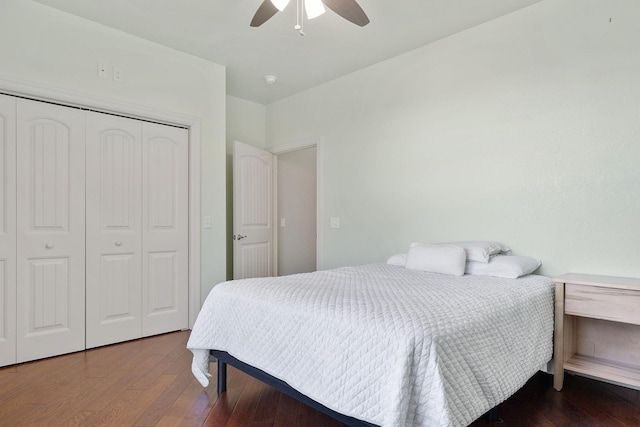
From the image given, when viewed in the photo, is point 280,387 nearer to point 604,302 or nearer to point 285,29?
point 604,302

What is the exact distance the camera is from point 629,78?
2.25 m

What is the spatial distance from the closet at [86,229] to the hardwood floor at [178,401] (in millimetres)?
411

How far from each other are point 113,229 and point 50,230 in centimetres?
42

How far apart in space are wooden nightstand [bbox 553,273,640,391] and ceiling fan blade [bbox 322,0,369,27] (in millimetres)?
1896

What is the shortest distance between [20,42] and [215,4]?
135cm

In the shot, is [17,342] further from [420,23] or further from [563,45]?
[563,45]

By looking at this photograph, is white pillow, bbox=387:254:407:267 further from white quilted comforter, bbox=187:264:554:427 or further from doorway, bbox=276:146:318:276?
doorway, bbox=276:146:318:276

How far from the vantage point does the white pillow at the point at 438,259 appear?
245 cm

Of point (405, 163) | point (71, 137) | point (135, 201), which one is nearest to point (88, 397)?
point (135, 201)

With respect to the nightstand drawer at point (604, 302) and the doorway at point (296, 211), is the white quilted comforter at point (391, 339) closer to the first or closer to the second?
the nightstand drawer at point (604, 302)

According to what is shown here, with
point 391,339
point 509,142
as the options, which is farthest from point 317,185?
point 391,339

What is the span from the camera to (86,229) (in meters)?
2.88

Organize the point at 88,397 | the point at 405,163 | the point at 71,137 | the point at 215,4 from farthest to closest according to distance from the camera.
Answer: the point at 405,163 < the point at 71,137 < the point at 215,4 < the point at 88,397

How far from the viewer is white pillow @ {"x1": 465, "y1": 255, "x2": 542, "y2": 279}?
2303 mm
